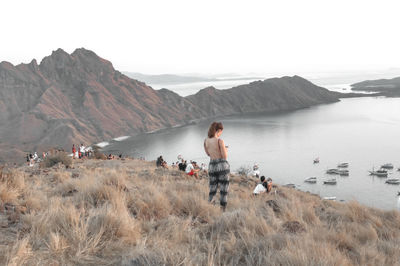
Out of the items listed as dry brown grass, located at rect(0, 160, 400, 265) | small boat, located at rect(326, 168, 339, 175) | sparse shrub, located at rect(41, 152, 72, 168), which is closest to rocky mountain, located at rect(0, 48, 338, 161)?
sparse shrub, located at rect(41, 152, 72, 168)

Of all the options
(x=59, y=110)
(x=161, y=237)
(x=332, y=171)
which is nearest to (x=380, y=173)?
(x=332, y=171)

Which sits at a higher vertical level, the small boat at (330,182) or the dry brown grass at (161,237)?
the dry brown grass at (161,237)

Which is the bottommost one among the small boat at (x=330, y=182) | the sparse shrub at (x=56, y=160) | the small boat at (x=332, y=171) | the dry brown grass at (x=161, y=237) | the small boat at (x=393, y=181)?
the small boat at (x=393, y=181)

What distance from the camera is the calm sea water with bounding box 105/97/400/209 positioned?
63312 millimetres

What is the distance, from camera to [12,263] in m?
2.59

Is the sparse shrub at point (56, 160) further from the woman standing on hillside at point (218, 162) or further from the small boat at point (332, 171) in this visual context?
the small boat at point (332, 171)

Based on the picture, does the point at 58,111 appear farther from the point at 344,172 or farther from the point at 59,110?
the point at 344,172

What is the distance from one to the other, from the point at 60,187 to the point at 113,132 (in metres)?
152

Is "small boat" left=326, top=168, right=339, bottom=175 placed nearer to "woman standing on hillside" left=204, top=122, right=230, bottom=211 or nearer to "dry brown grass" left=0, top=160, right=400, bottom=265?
"dry brown grass" left=0, top=160, right=400, bottom=265

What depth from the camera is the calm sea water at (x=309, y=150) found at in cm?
6331

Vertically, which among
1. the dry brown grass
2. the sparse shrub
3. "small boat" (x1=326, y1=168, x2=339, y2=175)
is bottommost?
"small boat" (x1=326, y1=168, x2=339, y2=175)

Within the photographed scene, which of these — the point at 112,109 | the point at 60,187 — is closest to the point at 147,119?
the point at 112,109

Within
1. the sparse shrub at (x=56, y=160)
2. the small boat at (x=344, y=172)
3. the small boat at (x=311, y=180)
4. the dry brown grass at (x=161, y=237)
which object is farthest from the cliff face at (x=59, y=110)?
the dry brown grass at (x=161, y=237)

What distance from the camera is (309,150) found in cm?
10306
